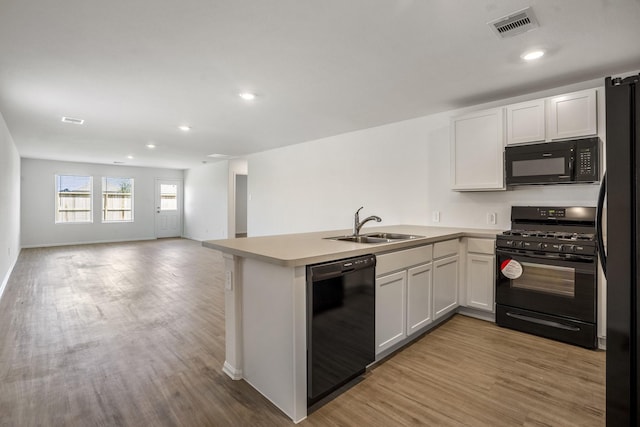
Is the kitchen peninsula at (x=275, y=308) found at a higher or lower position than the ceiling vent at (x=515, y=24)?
lower

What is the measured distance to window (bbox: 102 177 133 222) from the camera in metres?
9.68

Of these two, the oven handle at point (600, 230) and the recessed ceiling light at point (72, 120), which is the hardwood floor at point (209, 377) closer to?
the oven handle at point (600, 230)

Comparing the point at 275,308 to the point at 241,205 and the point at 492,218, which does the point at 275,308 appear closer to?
the point at 492,218

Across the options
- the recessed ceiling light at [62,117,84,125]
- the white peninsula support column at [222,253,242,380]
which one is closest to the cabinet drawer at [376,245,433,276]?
the white peninsula support column at [222,253,242,380]

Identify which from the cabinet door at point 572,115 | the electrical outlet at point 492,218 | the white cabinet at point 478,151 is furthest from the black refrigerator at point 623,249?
the electrical outlet at point 492,218

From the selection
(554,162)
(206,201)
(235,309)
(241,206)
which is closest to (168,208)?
(206,201)

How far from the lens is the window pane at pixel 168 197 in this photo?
10766 millimetres

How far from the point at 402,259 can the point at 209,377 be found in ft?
5.56

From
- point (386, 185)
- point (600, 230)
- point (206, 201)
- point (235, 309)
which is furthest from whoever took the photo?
point (206, 201)

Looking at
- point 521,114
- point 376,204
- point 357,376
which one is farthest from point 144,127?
point 521,114

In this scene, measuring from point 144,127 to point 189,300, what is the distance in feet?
9.02

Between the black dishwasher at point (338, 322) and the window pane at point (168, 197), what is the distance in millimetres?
10338

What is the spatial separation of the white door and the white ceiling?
6.44 m

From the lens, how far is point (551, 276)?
2840mm
